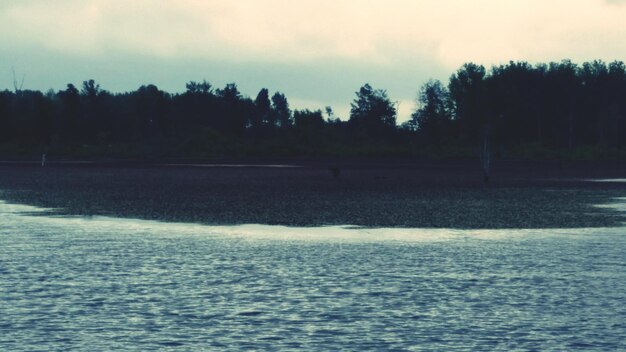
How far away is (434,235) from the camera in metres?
28.7

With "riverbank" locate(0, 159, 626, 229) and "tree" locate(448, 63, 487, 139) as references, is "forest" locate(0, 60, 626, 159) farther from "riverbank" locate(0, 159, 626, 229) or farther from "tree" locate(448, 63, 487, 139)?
"riverbank" locate(0, 159, 626, 229)

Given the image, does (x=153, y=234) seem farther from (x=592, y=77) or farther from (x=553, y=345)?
(x=592, y=77)

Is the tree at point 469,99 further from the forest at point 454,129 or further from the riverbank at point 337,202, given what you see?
the riverbank at point 337,202

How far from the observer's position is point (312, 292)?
57.3 ft

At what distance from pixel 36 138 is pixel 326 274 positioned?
550 feet

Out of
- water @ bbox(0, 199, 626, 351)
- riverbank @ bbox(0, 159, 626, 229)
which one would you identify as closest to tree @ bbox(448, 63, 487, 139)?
riverbank @ bbox(0, 159, 626, 229)

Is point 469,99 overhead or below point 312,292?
overhead

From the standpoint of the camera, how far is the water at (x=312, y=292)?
1347 centimetres

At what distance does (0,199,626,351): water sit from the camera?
13.5 m

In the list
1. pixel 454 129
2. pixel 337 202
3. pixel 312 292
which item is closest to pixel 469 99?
pixel 454 129

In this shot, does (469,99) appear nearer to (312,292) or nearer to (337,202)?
(337,202)

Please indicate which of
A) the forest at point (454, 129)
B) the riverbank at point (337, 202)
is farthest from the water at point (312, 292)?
the forest at point (454, 129)

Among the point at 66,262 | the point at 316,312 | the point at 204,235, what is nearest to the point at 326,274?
the point at 316,312

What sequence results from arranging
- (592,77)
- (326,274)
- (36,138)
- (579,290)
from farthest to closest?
(592,77) < (36,138) < (326,274) < (579,290)
